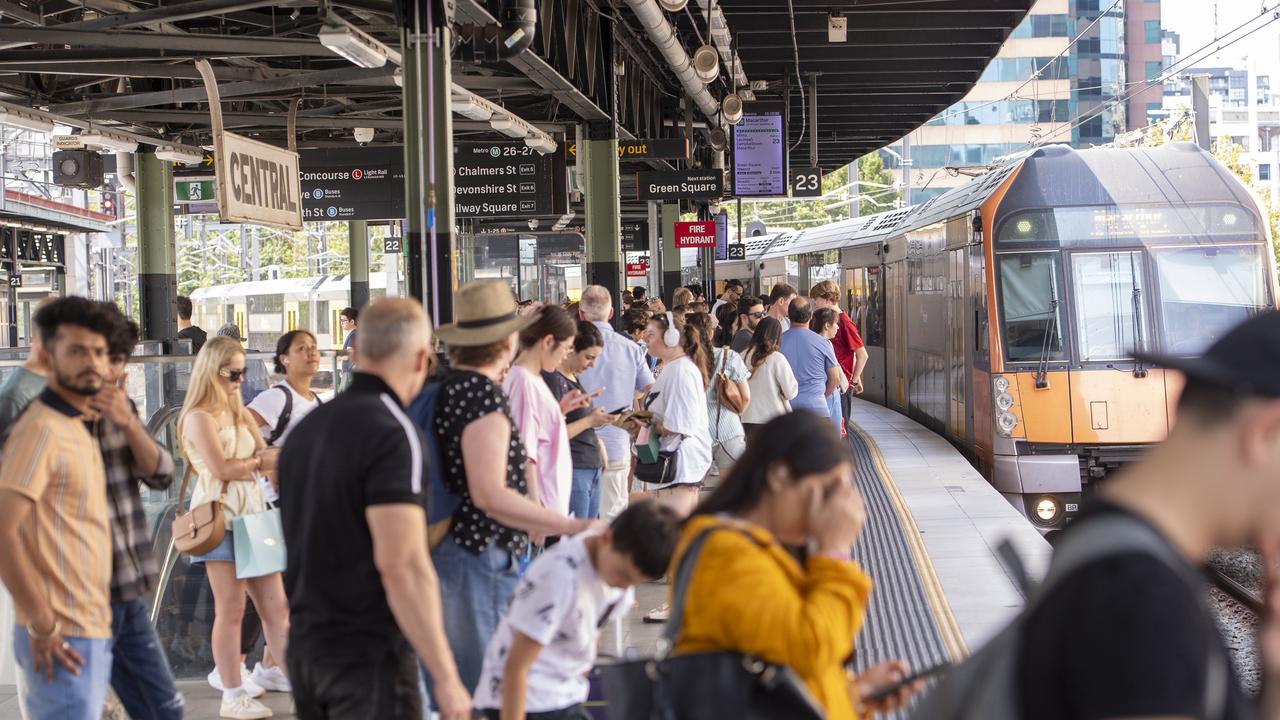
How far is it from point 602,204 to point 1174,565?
14.6m

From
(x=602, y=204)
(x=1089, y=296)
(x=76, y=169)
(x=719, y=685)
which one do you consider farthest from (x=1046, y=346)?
(x=76, y=169)

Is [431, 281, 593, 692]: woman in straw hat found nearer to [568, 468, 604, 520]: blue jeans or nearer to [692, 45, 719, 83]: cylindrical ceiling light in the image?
[568, 468, 604, 520]: blue jeans

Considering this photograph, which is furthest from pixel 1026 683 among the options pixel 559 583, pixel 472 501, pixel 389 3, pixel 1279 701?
pixel 389 3

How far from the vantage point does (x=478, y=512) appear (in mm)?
4344

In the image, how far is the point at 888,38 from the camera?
63.4ft

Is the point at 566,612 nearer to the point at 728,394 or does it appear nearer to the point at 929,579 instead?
the point at 929,579

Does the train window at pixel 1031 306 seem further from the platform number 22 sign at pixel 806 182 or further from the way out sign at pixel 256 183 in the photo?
the platform number 22 sign at pixel 806 182

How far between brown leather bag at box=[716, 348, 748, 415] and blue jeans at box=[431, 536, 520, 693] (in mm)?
5006

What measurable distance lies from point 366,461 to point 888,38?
16985 millimetres

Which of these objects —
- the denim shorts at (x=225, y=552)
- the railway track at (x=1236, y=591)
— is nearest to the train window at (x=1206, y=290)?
the railway track at (x=1236, y=591)

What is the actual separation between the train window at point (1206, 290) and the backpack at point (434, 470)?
8.37 m

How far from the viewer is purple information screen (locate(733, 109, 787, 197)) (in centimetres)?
2062

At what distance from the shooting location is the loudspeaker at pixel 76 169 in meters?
17.0

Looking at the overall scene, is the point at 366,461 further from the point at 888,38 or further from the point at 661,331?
the point at 888,38
